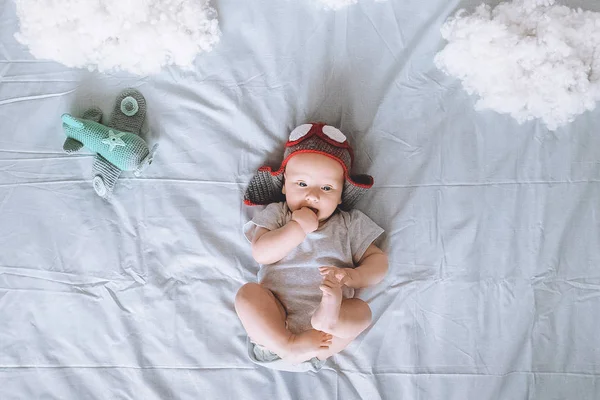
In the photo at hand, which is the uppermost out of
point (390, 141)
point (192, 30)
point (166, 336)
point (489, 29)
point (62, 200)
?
point (489, 29)

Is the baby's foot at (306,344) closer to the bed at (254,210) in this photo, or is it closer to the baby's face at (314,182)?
the bed at (254,210)

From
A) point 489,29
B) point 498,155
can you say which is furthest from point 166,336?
point 489,29

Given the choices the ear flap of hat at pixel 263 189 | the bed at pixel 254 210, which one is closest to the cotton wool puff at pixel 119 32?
the bed at pixel 254 210

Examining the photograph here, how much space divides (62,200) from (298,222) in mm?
563

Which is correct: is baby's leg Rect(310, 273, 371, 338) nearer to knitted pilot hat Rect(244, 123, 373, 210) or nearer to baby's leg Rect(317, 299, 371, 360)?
baby's leg Rect(317, 299, 371, 360)

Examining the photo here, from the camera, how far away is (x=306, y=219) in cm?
114

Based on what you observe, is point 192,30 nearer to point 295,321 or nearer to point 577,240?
point 295,321

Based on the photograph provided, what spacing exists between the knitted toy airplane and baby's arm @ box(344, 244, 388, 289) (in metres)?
0.53

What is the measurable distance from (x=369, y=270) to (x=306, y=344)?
0.20 metres

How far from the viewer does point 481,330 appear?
1.23 metres

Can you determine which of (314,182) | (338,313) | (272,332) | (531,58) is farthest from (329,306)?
(531,58)

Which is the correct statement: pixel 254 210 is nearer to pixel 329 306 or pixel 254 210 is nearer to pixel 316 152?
pixel 316 152

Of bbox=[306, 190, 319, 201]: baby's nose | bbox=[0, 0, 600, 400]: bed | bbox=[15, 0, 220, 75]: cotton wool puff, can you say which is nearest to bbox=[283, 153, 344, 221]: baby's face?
bbox=[306, 190, 319, 201]: baby's nose

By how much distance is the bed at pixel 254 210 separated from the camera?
1225mm
